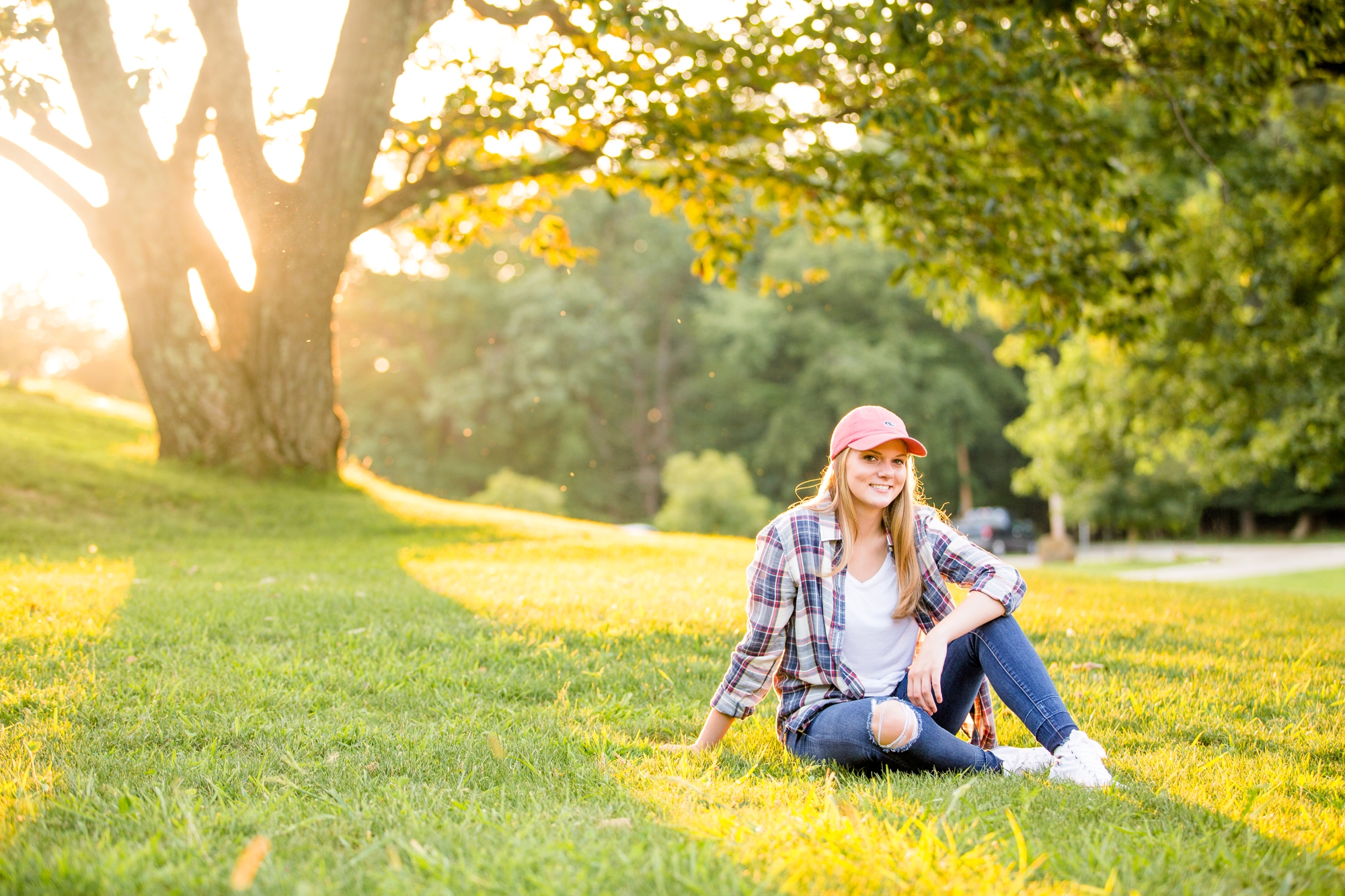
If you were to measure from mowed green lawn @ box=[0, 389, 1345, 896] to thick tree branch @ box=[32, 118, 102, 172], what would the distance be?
4.05 meters

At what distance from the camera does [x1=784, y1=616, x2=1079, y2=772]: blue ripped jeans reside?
346cm

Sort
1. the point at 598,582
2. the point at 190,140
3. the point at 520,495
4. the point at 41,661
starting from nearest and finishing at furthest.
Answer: the point at 41,661, the point at 598,582, the point at 190,140, the point at 520,495

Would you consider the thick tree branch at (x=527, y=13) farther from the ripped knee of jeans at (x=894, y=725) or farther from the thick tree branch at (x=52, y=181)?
the ripped knee of jeans at (x=894, y=725)

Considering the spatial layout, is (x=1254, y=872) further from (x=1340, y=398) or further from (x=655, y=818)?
(x=1340, y=398)

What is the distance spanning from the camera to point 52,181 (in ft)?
32.0

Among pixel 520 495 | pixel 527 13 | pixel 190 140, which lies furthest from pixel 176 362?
pixel 520 495

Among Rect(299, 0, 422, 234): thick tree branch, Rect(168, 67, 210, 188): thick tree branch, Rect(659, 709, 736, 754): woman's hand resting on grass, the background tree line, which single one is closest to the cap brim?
Rect(659, 709, 736, 754): woman's hand resting on grass

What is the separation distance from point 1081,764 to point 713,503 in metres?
29.2

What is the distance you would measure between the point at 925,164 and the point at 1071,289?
2.02 metres

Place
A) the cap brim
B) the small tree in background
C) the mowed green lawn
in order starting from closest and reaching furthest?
the mowed green lawn
the cap brim
the small tree in background

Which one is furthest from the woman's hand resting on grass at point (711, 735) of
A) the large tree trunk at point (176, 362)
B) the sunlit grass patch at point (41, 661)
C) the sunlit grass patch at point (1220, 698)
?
the large tree trunk at point (176, 362)

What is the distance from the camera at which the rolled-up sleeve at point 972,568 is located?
354 centimetres

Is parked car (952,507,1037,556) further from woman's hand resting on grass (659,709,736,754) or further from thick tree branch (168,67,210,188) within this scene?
woman's hand resting on grass (659,709,736,754)

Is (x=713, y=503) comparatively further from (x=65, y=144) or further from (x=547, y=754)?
(x=547, y=754)
